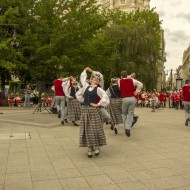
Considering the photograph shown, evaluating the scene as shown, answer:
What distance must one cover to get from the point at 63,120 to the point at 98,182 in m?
7.83

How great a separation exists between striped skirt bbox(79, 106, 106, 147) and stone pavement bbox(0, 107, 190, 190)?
334mm

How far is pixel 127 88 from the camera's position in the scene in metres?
10.3

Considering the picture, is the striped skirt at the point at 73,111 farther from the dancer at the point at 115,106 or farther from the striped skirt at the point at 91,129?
the striped skirt at the point at 91,129

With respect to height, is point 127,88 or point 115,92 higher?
point 127,88

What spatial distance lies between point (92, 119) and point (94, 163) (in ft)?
3.20

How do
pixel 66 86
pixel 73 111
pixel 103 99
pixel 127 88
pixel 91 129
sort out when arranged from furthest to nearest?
pixel 66 86, pixel 73 111, pixel 127 88, pixel 103 99, pixel 91 129

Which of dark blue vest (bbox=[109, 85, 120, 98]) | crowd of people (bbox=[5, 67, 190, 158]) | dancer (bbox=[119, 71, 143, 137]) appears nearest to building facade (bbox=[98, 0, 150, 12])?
crowd of people (bbox=[5, 67, 190, 158])

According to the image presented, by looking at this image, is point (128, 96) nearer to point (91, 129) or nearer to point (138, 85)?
point (138, 85)

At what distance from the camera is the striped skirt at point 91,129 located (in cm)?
720

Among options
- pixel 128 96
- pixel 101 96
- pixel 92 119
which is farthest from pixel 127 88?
pixel 92 119

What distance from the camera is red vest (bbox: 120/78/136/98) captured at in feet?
33.7

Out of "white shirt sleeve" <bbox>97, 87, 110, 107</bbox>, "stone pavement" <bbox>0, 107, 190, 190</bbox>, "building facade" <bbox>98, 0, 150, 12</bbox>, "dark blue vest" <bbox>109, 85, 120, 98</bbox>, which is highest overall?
"building facade" <bbox>98, 0, 150, 12</bbox>

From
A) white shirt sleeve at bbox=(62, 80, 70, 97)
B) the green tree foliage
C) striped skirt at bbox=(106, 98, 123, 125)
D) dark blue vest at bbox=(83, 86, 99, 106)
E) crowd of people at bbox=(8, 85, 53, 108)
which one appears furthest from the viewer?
the green tree foliage

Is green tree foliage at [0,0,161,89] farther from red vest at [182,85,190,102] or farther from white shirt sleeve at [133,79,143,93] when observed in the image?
white shirt sleeve at [133,79,143,93]
